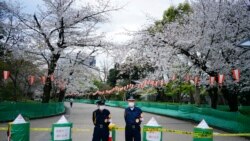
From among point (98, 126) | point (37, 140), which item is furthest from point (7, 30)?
point (98, 126)

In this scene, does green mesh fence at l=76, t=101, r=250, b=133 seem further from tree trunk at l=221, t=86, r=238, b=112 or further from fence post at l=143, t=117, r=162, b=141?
fence post at l=143, t=117, r=162, b=141

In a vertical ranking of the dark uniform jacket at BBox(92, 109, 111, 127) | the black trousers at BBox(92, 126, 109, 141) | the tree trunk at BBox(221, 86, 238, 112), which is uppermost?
the tree trunk at BBox(221, 86, 238, 112)

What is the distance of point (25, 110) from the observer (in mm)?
29078

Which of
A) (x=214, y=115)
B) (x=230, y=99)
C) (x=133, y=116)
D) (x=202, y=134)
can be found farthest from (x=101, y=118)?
(x=230, y=99)

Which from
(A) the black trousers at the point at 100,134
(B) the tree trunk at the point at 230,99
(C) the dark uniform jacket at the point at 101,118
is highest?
(B) the tree trunk at the point at 230,99

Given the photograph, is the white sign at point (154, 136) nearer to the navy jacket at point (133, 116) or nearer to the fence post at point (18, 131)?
the navy jacket at point (133, 116)

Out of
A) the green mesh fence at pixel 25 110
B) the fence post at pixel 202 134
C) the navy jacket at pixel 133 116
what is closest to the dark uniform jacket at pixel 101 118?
the navy jacket at pixel 133 116

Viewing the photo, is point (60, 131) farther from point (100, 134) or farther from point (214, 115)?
point (214, 115)

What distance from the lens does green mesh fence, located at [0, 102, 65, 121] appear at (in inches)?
1005

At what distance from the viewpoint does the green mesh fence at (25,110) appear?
2553cm

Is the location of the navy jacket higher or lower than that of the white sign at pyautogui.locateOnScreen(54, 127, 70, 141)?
higher

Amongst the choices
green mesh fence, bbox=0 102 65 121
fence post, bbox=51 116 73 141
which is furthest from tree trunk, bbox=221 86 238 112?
fence post, bbox=51 116 73 141

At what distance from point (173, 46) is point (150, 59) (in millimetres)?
Result: 3990

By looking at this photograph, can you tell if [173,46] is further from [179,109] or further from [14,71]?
[14,71]
